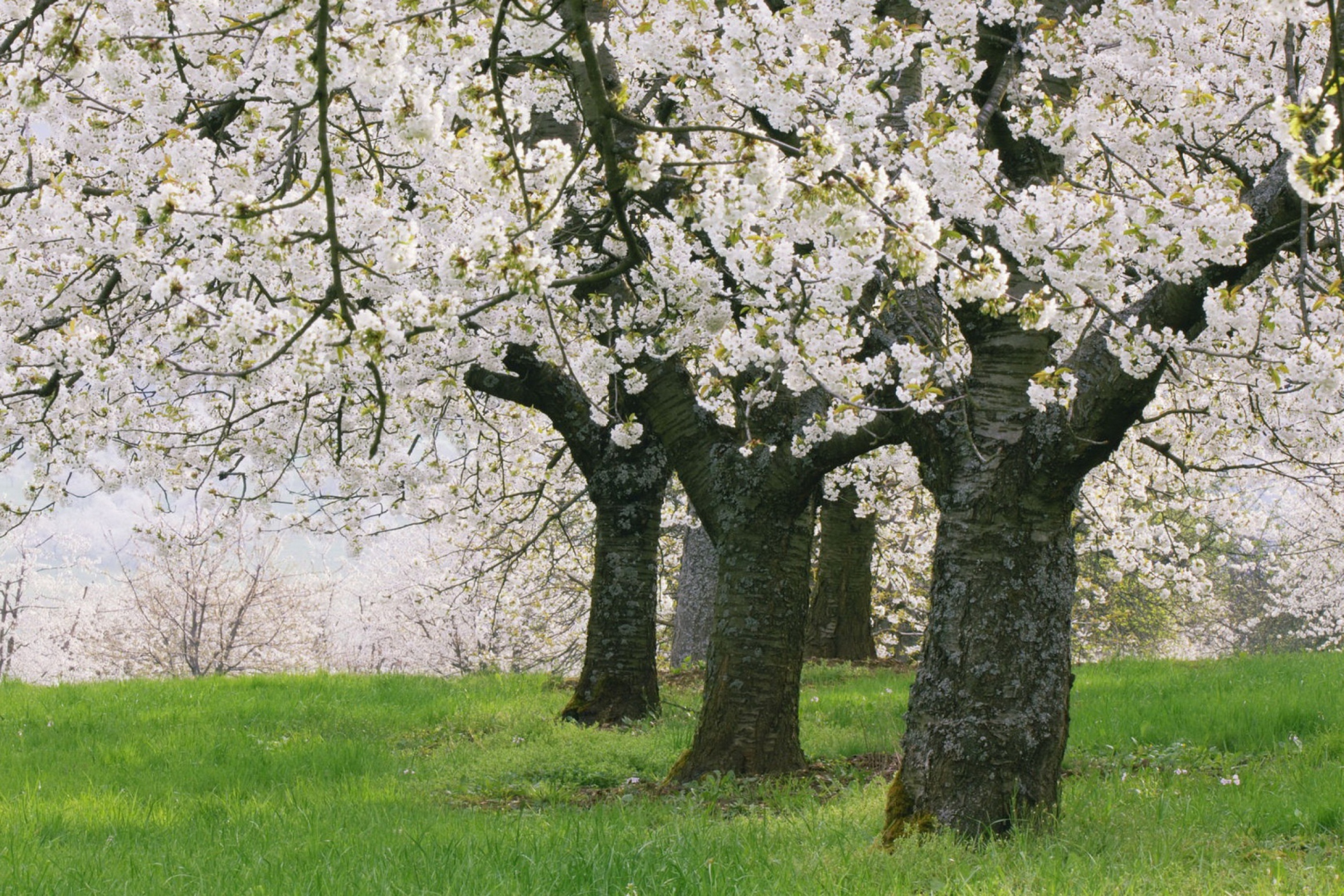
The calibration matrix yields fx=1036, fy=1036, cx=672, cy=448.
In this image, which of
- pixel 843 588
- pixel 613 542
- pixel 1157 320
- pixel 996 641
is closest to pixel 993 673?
pixel 996 641

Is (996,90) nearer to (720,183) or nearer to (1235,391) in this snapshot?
(720,183)

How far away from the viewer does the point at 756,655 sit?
723cm

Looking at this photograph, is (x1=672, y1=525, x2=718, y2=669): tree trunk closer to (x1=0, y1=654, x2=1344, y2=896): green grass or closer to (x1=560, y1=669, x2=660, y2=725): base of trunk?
(x1=0, y1=654, x2=1344, y2=896): green grass

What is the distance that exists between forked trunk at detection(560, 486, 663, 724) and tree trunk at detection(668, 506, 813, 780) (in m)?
2.16

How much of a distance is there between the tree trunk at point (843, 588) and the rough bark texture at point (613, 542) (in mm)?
4737

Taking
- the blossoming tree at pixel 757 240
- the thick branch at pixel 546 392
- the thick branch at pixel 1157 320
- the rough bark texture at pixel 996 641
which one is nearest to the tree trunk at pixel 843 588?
the thick branch at pixel 546 392

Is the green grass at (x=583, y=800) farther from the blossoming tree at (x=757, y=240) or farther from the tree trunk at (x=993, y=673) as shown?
the blossoming tree at (x=757, y=240)

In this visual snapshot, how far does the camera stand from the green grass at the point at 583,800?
4.09 meters

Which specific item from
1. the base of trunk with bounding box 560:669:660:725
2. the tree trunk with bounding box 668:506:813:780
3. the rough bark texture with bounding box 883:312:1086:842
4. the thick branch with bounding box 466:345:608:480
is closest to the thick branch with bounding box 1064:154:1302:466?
the rough bark texture with bounding box 883:312:1086:842

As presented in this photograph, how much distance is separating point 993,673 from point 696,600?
1073 centimetres

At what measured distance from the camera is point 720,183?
14.5ft

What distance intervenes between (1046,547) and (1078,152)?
7.58ft

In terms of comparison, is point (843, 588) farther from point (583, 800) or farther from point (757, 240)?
point (757, 240)

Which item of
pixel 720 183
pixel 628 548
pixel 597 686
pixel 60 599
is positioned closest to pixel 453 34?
pixel 720 183
